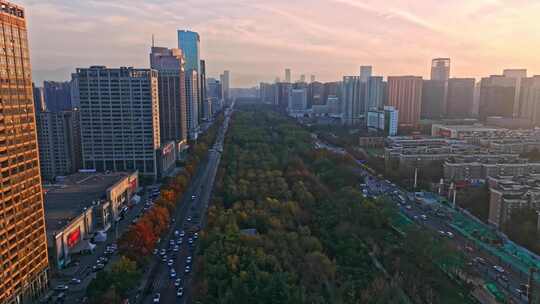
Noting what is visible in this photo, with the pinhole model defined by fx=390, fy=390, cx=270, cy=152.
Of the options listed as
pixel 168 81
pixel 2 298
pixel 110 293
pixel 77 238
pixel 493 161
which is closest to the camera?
pixel 2 298

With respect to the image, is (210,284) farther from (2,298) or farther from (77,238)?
(77,238)

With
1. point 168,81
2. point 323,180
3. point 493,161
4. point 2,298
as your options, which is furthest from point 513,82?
point 2,298

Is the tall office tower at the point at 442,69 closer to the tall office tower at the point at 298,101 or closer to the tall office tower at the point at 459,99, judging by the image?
the tall office tower at the point at 459,99

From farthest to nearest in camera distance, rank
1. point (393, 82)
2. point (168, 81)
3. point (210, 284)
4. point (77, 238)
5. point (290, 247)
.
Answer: point (393, 82)
point (168, 81)
point (77, 238)
point (290, 247)
point (210, 284)

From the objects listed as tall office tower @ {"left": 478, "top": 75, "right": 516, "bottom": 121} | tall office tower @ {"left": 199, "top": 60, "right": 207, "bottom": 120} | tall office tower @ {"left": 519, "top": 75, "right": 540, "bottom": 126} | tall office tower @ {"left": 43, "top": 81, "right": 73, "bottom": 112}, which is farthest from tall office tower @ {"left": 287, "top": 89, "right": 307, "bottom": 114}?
tall office tower @ {"left": 43, "top": 81, "right": 73, "bottom": 112}

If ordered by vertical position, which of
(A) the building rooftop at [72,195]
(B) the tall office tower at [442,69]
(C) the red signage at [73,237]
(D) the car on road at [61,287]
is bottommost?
(D) the car on road at [61,287]

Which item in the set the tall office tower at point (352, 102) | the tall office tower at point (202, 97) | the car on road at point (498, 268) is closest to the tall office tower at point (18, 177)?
the car on road at point (498, 268)

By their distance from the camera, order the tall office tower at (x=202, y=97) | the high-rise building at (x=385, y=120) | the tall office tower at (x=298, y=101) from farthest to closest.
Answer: the tall office tower at (x=298, y=101)
the tall office tower at (x=202, y=97)
the high-rise building at (x=385, y=120)
